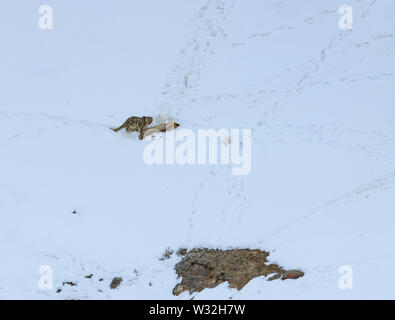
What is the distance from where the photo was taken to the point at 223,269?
1021 centimetres

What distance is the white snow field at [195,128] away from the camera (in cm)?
1046

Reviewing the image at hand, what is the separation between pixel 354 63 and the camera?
15.4 metres

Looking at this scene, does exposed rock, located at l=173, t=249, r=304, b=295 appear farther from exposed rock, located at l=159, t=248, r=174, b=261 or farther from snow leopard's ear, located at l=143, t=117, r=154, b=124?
snow leopard's ear, located at l=143, t=117, r=154, b=124

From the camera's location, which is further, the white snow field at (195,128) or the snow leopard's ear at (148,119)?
the snow leopard's ear at (148,119)

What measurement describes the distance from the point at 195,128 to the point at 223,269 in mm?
4892

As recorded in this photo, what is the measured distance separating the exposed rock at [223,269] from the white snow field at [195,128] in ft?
0.60

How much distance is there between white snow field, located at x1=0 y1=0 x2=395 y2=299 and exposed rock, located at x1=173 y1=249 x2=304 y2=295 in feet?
0.60

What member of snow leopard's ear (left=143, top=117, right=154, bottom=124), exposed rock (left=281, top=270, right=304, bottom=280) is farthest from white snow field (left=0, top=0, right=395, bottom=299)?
snow leopard's ear (left=143, top=117, right=154, bottom=124)

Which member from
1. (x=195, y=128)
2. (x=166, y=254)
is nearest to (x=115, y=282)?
(x=166, y=254)

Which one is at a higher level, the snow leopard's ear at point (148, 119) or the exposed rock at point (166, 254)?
the snow leopard's ear at point (148, 119)

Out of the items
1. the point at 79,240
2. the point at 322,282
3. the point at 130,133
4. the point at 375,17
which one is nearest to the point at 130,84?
the point at 130,133

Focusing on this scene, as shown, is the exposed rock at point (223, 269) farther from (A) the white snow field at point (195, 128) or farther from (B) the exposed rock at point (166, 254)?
(B) the exposed rock at point (166, 254)

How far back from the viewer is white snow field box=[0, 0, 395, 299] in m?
10.5

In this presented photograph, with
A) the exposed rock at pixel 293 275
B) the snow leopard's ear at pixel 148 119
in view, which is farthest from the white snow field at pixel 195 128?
the snow leopard's ear at pixel 148 119
